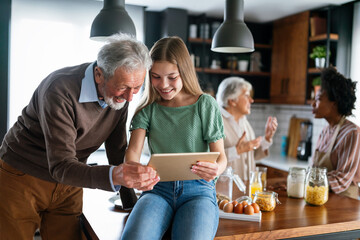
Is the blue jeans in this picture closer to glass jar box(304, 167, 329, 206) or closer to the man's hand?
the man's hand

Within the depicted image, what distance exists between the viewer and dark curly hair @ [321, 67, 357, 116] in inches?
109

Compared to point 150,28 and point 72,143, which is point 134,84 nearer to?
point 72,143

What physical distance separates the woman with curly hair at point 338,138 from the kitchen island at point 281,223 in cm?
33

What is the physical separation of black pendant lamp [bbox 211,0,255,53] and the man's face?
0.90 metres

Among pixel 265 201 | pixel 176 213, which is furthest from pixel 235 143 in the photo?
pixel 176 213

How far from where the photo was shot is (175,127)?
72.9 inches

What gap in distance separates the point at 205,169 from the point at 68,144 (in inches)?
24.4

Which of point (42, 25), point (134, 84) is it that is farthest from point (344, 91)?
point (42, 25)

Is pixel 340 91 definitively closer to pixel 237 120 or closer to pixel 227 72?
pixel 237 120

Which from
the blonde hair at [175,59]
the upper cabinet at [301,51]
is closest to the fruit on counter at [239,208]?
the blonde hair at [175,59]

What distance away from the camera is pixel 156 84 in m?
1.85

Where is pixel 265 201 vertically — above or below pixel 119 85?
below

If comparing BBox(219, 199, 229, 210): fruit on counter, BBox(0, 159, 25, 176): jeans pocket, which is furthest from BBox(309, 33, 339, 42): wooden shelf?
BBox(0, 159, 25, 176): jeans pocket

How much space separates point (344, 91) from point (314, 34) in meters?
1.96
